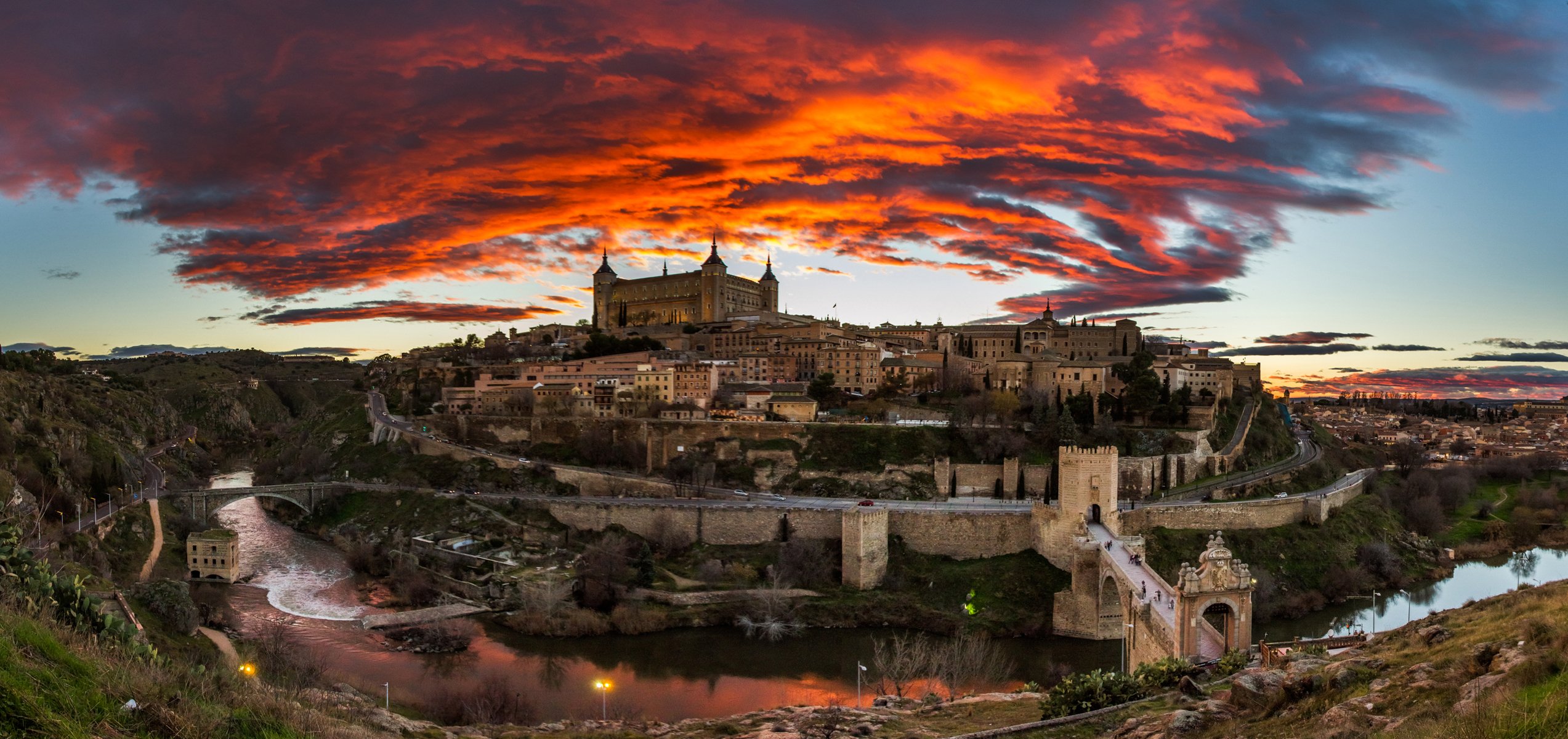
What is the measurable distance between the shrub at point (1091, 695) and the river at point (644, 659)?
9.40m

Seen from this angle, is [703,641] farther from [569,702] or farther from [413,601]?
[413,601]

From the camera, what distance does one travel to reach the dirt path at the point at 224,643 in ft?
71.9

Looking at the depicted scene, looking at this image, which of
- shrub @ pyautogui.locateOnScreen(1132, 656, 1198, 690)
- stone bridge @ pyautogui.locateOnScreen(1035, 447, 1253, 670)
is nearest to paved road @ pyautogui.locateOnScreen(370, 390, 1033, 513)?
stone bridge @ pyautogui.locateOnScreen(1035, 447, 1253, 670)

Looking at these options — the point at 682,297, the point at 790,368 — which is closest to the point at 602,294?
the point at 682,297

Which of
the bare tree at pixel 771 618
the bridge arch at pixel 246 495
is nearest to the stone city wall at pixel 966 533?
the bare tree at pixel 771 618

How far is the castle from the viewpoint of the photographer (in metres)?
80.6

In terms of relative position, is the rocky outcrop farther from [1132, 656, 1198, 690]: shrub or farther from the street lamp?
the street lamp

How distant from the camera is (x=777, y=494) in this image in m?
39.7

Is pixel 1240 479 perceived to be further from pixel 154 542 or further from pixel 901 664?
pixel 154 542

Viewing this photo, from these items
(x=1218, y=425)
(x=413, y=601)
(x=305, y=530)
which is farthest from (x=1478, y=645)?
(x=305, y=530)

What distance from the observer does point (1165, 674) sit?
14055 millimetres

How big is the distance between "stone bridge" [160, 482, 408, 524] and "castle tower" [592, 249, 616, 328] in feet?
142

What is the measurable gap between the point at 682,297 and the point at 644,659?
191ft

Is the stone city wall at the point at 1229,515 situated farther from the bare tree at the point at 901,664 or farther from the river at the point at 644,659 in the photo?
the bare tree at the point at 901,664
